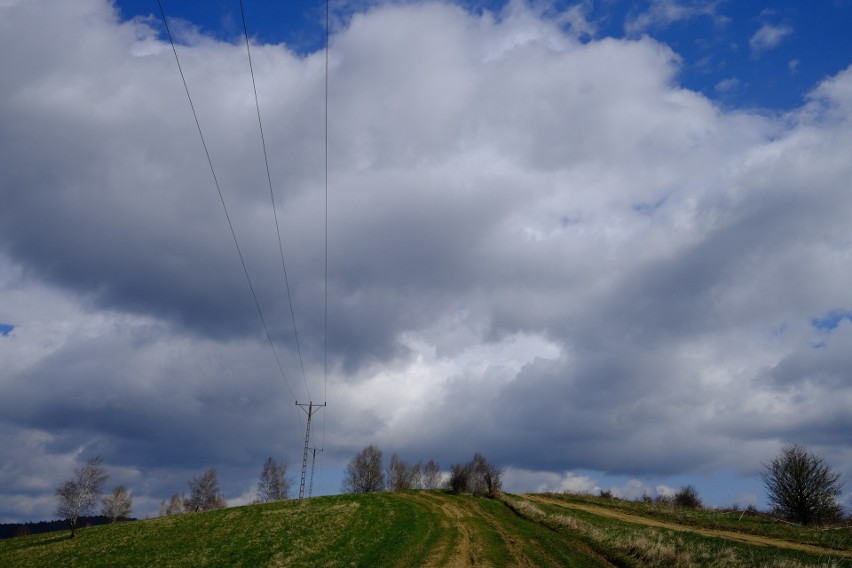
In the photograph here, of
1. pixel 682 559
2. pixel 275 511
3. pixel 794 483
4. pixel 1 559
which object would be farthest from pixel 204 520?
pixel 794 483

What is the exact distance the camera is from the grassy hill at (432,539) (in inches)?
1126

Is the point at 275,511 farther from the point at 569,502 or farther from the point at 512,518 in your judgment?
the point at 569,502

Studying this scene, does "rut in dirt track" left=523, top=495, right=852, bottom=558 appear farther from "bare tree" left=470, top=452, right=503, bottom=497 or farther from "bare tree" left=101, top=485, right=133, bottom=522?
"bare tree" left=101, top=485, right=133, bottom=522

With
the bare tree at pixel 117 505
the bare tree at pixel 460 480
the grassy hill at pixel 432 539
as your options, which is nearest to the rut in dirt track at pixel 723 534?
the grassy hill at pixel 432 539

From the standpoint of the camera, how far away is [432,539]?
3612cm

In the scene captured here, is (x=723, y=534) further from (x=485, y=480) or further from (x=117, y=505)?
(x=117, y=505)

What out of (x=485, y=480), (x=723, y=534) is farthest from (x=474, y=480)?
(x=723, y=534)

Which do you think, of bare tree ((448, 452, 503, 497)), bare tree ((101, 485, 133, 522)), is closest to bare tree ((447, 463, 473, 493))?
bare tree ((448, 452, 503, 497))

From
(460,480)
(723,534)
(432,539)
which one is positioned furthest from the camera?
(460,480)

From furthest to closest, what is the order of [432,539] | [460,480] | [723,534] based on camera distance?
[460,480] → [723,534] → [432,539]

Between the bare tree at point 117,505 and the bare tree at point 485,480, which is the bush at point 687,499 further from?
the bare tree at point 117,505

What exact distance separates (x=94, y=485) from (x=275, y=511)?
27.6 metres

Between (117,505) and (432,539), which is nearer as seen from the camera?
(432,539)

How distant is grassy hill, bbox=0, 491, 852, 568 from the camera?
28594 mm
